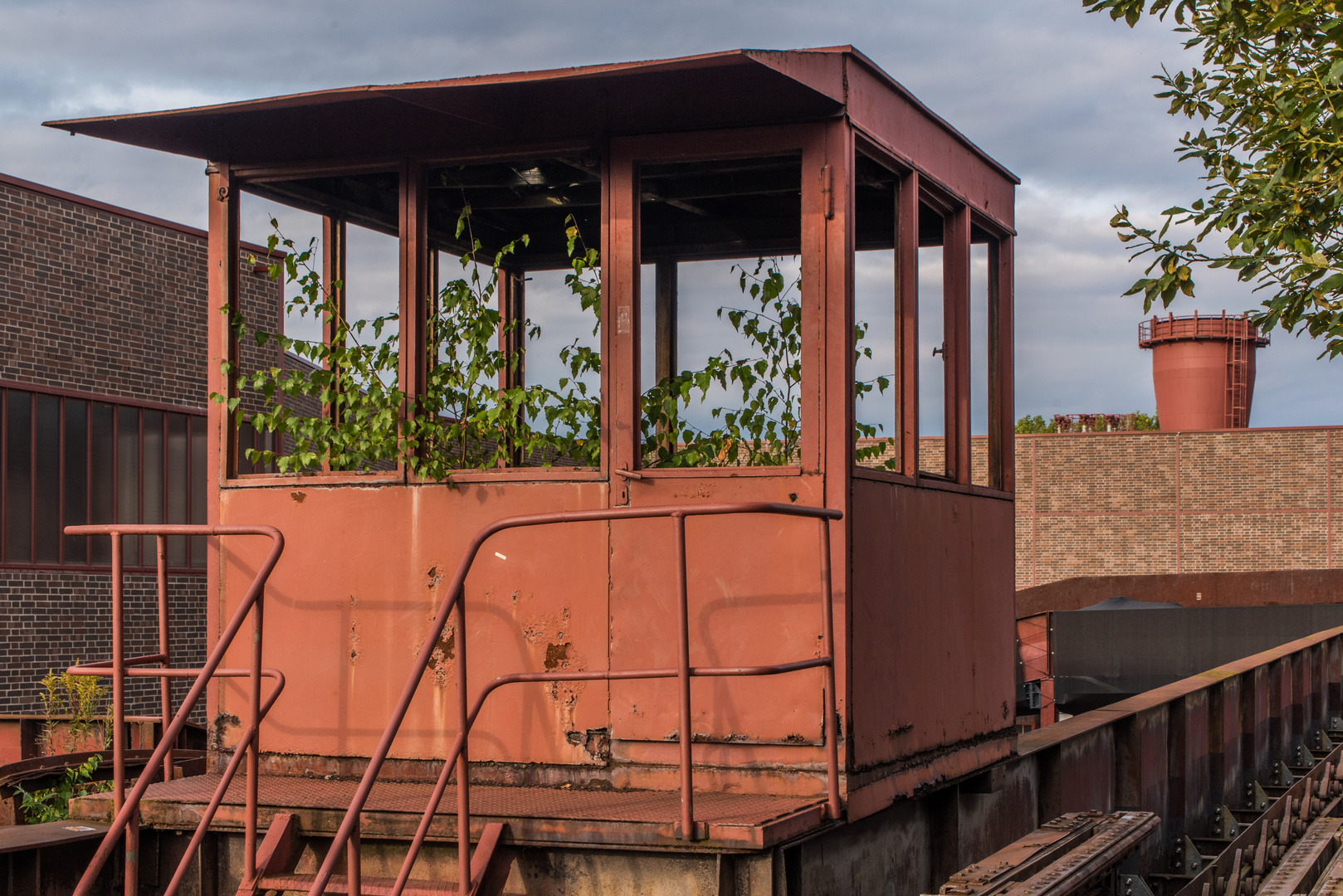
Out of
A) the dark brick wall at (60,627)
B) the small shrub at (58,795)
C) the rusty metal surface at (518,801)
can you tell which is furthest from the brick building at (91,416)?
the rusty metal surface at (518,801)

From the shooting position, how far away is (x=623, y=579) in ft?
16.0

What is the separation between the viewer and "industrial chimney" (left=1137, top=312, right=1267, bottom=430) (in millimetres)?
44531

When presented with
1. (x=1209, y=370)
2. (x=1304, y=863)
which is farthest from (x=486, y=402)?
(x=1209, y=370)

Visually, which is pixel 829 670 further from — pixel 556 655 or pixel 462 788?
pixel 462 788

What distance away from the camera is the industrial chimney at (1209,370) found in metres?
44.5

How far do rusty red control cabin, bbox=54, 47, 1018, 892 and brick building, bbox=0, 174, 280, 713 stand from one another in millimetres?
10515

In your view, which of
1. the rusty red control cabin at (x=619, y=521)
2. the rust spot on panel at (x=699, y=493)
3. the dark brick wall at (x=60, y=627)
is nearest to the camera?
the rusty red control cabin at (x=619, y=521)

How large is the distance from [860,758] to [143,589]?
52.8ft

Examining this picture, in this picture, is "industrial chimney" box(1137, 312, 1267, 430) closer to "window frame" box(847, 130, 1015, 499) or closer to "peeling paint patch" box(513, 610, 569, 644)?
"window frame" box(847, 130, 1015, 499)

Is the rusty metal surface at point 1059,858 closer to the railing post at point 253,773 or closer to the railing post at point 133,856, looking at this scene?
the railing post at point 253,773

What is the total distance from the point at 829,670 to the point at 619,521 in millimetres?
1030

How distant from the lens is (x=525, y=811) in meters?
4.36

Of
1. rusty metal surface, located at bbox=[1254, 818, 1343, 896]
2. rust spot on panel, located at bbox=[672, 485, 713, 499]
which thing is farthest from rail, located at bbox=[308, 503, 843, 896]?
rusty metal surface, located at bbox=[1254, 818, 1343, 896]

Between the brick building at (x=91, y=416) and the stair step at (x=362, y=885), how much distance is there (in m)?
11.8
